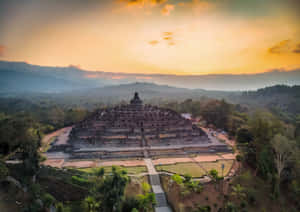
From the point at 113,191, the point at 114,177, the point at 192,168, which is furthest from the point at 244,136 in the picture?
the point at 113,191

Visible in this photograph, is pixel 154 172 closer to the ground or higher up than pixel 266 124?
closer to the ground

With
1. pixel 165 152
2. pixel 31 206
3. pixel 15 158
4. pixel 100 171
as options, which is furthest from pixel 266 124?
pixel 15 158

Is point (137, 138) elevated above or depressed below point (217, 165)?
above

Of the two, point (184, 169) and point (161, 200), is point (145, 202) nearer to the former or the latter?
point (161, 200)

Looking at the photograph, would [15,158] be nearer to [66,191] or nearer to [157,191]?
[66,191]

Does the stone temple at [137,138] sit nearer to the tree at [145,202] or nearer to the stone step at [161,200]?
the stone step at [161,200]

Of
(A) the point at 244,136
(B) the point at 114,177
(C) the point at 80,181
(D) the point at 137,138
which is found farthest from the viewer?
(D) the point at 137,138

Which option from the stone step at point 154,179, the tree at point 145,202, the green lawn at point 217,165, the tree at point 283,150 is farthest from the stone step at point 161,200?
the tree at point 283,150
